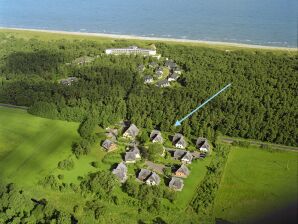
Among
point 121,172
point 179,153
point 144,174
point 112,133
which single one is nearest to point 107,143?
point 112,133

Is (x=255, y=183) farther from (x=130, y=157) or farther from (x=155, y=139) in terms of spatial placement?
(x=130, y=157)

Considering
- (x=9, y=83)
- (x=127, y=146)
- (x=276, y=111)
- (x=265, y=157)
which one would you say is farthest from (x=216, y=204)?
(x=9, y=83)

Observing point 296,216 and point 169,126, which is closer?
point 296,216

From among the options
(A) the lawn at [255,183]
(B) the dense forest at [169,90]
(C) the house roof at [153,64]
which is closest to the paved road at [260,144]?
(B) the dense forest at [169,90]

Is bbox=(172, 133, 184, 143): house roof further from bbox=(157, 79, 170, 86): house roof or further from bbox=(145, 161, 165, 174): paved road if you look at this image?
bbox=(157, 79, 170, 86): house roof

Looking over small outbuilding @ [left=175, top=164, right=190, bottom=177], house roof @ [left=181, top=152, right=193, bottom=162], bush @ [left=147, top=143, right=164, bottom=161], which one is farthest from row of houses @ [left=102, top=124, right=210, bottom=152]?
small outbuilding @ [left=175, top=164, right=190, bottom=177]

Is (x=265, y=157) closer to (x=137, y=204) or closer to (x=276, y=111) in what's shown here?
(x=276, y=111)
